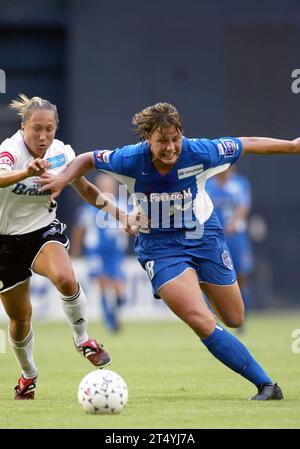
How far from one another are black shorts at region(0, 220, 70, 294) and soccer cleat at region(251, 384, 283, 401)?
1.75 m

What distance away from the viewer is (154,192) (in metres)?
7.21

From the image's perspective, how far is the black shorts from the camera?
24.3 feet

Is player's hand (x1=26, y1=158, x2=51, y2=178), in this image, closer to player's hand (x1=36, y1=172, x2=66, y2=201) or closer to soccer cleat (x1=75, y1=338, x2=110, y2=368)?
player's hand (x1=36, y1=172, x2=66, y2=201)

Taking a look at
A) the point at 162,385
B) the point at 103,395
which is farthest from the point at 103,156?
the point at 162,385

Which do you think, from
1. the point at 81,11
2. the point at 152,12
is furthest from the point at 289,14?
the point at 81,11

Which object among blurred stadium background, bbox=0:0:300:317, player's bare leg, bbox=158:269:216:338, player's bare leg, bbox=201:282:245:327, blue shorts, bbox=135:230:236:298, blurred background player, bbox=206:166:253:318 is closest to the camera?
player's bare leg, bbox=158:269:216:338

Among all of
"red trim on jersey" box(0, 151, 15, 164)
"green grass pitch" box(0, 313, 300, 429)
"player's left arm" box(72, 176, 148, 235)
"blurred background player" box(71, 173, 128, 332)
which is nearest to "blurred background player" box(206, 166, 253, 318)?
"green grass pitch" box(0, 313, 300, 429)

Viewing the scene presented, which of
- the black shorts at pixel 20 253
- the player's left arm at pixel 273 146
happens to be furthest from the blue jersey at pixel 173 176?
the black shorts at pixel 20 253

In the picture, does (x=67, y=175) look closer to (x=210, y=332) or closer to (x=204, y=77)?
(x=210, y=332)

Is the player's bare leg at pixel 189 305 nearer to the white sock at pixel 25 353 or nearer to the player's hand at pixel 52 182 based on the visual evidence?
the player's hand at pixel 52 182

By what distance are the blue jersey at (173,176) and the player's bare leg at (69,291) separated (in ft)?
2.20

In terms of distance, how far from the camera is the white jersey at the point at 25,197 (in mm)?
7355

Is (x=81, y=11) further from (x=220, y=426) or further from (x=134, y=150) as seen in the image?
(x=220, y=426)

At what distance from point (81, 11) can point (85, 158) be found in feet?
41.0
